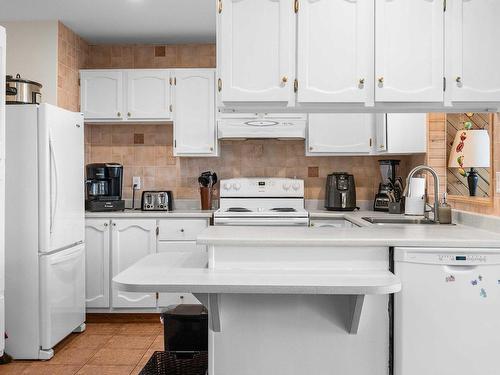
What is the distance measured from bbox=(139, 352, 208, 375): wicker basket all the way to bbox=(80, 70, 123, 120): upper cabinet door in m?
2.62

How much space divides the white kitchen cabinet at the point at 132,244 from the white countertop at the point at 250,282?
7.36ft

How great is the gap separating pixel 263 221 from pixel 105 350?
1589 millimetres

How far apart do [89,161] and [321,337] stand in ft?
11.2

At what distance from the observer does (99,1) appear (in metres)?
3.96

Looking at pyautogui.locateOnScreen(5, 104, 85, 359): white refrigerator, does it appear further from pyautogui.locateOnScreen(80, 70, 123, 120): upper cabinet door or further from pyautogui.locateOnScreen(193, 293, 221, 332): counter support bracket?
pyautogui.locateOnScreen(193, 293, 221, 332): counter support bracket

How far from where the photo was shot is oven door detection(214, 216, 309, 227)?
434 centimetres

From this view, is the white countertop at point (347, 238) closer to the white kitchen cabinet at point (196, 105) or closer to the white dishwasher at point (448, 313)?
the white dishwasher at point (448, 313)

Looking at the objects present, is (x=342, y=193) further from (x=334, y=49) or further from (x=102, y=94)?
(x=102, y=94)

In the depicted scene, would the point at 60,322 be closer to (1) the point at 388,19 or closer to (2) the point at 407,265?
(2) the point at 407,265

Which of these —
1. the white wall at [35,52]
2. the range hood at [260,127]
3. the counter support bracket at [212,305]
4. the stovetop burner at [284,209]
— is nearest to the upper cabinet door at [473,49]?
the counter support bracket at [212,305]

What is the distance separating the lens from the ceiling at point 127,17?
402 cm

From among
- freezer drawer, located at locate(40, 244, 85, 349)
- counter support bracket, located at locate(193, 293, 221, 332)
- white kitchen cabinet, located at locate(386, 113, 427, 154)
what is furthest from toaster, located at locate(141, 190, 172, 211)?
counter support bracket, located at locate(193, 293, 221, 332)

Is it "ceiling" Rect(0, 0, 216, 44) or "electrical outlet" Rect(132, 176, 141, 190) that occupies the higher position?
"ceiling" Rect(0, 0, 216, 44)

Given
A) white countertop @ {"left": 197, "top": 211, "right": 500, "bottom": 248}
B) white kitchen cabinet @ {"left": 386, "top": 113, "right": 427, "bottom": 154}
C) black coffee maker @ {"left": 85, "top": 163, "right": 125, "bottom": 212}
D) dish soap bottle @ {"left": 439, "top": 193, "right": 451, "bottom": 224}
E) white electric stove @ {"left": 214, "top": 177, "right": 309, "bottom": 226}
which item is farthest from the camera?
white electric stove @ {"left": 214, "top": 177, "right": 309, "bottom": 226}
